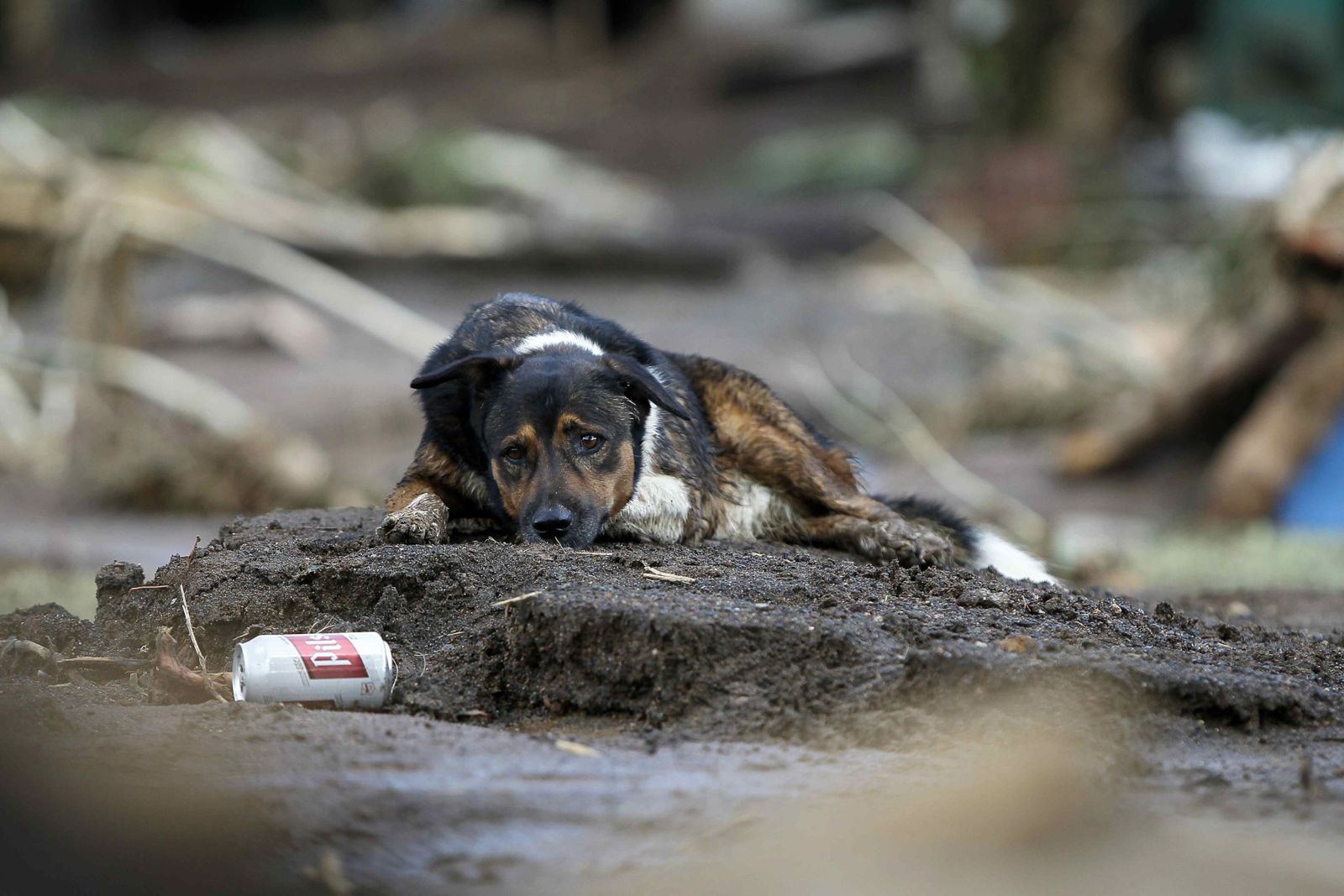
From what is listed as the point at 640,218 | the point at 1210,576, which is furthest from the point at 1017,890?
the point at 640,218

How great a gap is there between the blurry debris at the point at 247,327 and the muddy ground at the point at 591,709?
10777 mm

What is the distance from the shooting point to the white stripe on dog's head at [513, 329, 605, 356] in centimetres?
561

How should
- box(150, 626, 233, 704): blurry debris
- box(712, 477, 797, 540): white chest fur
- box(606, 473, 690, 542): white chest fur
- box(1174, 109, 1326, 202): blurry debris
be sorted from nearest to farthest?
1. box(150, 626, 233, 704): blurry debris
2. box(606, 473, 690, 542): white chest fur
3. box(712, 477, 797, 540): white chest fur
4. box(1174, 109, 1326, 202): blurry debris

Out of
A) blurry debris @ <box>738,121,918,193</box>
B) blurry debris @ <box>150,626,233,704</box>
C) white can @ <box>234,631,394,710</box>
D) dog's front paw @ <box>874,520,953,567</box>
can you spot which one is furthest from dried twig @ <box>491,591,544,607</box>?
blurry debris @ <box>738,121,918,193</box>

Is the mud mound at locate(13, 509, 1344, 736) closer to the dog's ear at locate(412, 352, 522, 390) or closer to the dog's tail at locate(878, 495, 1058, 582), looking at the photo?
the dog's ear at locate(412, 352, 522, 390)

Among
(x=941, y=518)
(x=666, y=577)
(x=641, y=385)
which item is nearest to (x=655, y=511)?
(x=641, y=385)

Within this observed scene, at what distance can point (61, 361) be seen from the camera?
13031 mm

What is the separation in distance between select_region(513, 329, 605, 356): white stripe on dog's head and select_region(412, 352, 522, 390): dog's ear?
17cm

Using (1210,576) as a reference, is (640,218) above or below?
above

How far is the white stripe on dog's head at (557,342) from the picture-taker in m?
5.61

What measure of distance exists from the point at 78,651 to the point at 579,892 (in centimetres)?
227

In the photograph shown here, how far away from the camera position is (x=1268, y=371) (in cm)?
1175

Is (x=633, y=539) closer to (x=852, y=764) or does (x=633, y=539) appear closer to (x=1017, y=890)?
(x=852, y=764)

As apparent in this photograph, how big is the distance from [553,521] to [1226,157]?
17.6m
